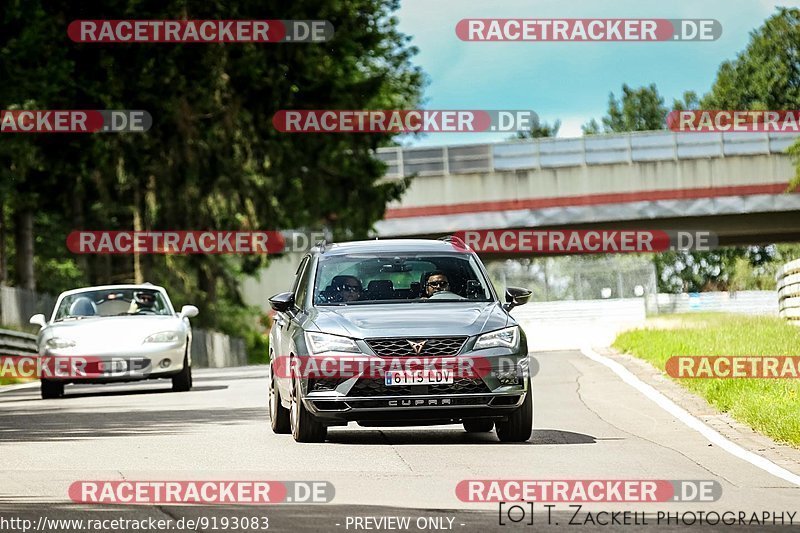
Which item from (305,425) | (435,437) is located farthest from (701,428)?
(305,425)

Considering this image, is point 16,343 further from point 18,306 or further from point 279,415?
point 279,415

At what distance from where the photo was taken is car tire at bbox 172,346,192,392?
76.6 feet

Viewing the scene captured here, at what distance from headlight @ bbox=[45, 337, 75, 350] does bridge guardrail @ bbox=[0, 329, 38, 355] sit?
9785mm

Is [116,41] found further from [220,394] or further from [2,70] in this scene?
[220,394]

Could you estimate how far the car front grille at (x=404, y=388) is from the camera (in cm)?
1309

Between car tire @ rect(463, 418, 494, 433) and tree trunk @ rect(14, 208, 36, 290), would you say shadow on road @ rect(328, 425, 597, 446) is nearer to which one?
car tire @ rect(463, 418, 494, 433)

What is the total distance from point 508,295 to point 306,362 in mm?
2120

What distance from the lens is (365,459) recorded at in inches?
481

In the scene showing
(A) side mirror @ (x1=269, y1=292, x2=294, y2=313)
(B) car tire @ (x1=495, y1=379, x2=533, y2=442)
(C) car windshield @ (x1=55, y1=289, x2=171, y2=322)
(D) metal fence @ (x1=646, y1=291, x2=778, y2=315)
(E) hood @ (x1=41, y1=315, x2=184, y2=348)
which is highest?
(A) side mirror @ (x1=269, y1=292, x2=294, y2=313)

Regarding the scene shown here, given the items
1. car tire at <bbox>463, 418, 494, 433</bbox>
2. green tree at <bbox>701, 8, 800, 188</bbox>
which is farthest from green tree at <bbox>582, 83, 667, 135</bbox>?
car tire at <bbox>463, 418, 494, 433</bbox>

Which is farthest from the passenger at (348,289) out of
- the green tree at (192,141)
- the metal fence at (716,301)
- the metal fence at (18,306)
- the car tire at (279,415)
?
the metal fence at (716,301)

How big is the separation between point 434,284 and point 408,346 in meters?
1.40

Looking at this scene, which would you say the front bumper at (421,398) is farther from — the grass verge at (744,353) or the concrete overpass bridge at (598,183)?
the concrete overpass bridge at (598,183)

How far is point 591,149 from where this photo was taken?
2306 inches
